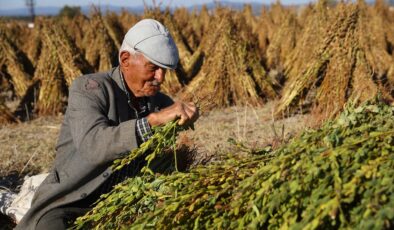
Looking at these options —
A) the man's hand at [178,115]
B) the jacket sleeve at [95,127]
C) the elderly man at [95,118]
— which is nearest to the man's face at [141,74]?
the elderly man at [95,118]

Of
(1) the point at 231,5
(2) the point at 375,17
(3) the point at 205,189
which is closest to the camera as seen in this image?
(3) the point at 205,189

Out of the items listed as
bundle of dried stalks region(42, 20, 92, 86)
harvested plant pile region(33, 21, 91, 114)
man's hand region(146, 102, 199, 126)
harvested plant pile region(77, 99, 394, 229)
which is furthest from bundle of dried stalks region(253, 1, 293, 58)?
harvested plant pile region(77, 99, 394, 229)

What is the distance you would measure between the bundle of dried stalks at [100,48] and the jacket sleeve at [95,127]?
6.88 metres

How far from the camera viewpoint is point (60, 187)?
2451 mm

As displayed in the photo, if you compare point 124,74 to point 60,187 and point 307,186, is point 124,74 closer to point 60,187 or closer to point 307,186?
point 60,187

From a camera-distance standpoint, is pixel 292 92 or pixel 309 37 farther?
pixel 309 37

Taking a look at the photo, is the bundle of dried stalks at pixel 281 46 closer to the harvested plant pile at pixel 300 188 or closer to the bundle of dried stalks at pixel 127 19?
the bundle of dried stalks at pixel 127 19

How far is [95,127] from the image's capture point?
2.17 metres

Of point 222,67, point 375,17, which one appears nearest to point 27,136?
point 222,67

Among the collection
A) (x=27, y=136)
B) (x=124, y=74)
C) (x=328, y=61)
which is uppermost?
(x=124, y=74)

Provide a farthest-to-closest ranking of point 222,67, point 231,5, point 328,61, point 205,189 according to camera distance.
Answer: point 231,5 < point 222,67 < point 328,61 < point 205,189

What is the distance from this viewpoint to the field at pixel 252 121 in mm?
1403

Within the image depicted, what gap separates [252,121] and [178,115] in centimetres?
461

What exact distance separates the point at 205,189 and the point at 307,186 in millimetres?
392
